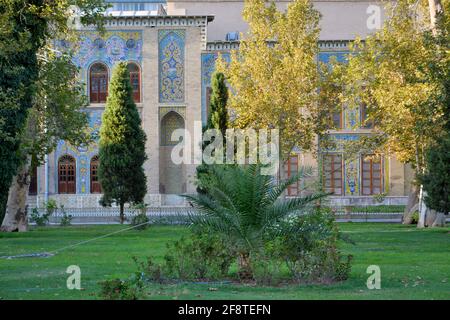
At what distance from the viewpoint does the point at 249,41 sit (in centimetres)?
2997

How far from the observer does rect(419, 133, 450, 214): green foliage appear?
23677 mm

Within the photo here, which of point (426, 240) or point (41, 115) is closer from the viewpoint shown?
point (426, 240)

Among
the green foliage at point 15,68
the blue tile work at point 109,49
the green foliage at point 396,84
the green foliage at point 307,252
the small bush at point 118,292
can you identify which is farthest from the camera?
the blue tile work at point 109,49

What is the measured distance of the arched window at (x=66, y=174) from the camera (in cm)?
3862

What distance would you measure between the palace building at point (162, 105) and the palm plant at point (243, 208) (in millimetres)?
25343

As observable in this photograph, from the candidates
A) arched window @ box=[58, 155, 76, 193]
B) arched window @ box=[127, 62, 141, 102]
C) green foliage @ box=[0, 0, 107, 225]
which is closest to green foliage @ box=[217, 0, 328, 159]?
arched window @ box=[127, 62, 141, 102]

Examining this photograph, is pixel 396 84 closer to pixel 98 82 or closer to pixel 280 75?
pixel 280 75

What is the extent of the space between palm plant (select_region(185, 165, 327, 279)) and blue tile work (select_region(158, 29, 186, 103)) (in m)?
25.9

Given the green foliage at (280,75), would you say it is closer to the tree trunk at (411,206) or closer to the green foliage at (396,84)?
the green foliage at (396,84)

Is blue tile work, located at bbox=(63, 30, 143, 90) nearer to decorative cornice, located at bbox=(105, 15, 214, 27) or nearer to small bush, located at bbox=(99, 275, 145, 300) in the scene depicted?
decorative cornice, located at bbox=(105, 15, 214, 27)

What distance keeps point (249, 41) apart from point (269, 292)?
766 inches

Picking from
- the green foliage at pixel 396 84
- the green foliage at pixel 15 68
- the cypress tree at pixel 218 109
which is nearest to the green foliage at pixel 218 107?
the cypress tree at pixel 218 109
